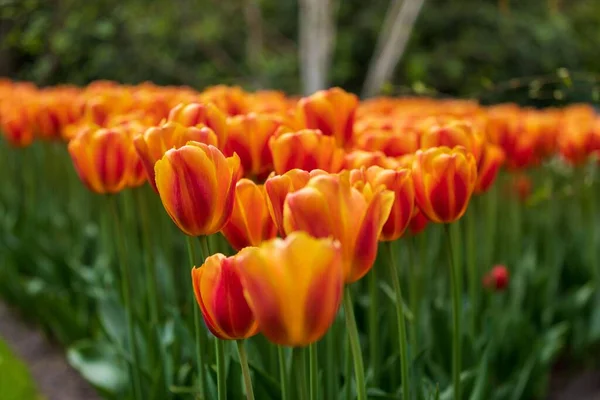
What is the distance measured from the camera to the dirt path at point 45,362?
8.29 ft

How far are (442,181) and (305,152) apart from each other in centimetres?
23

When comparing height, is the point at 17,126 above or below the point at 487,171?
above

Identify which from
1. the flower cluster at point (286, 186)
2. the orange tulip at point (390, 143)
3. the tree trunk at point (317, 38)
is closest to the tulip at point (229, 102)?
the flower cluster at point (286, 186)

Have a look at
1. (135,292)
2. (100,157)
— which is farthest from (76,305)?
(100,157)

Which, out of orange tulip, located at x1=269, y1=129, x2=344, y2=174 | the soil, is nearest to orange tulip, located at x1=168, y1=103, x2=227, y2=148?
orange tulip, located at x1=269, y1=129, x2=344, y2=174

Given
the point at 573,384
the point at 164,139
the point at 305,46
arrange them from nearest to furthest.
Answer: the point at 164,139 → the point at 573,384 → the point at 305,46

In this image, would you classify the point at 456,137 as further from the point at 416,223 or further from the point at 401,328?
the point at 401,328

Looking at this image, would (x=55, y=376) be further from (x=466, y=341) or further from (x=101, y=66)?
(x=101, y=66)

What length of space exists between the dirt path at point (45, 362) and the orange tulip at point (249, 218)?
5.09ft

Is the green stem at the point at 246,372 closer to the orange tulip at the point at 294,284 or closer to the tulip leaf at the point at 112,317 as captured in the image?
the orange tulip at the point at 294,284

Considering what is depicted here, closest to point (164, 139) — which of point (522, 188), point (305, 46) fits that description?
point (522, 188)

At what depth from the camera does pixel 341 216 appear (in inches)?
30.6

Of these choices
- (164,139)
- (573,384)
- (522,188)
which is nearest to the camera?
(164,139)

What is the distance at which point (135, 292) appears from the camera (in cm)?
245
